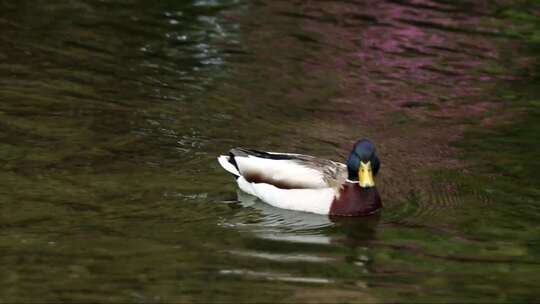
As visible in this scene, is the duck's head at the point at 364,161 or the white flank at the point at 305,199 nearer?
the duck's head at the point at 364,161

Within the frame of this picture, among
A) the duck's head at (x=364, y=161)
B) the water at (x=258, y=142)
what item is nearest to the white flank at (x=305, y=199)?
the water at (x=258, y=142)

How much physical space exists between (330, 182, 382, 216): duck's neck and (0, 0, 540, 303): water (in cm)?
10

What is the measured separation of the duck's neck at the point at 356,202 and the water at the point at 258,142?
0.10 meters

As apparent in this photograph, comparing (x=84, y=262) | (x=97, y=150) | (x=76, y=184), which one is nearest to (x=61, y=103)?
(x=97, y=150)

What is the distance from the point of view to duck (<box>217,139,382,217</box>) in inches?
453

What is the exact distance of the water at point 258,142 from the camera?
9570 mm

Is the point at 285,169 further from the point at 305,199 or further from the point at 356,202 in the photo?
the point at 356,202

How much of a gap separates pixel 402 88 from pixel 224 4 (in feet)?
14.5

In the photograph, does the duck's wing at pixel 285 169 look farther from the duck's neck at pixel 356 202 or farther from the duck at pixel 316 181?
the duck's neck at pixel 356 202

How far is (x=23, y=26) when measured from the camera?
1720 cm

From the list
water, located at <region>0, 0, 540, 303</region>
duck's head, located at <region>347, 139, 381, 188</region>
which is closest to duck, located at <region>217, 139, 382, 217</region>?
duck's head, located at <region>347, 139, 381, 188</region>

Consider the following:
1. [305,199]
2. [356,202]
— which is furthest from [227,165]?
[356,202]

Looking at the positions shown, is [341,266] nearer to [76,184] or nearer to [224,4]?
[76,184]

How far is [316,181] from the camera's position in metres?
11.7
